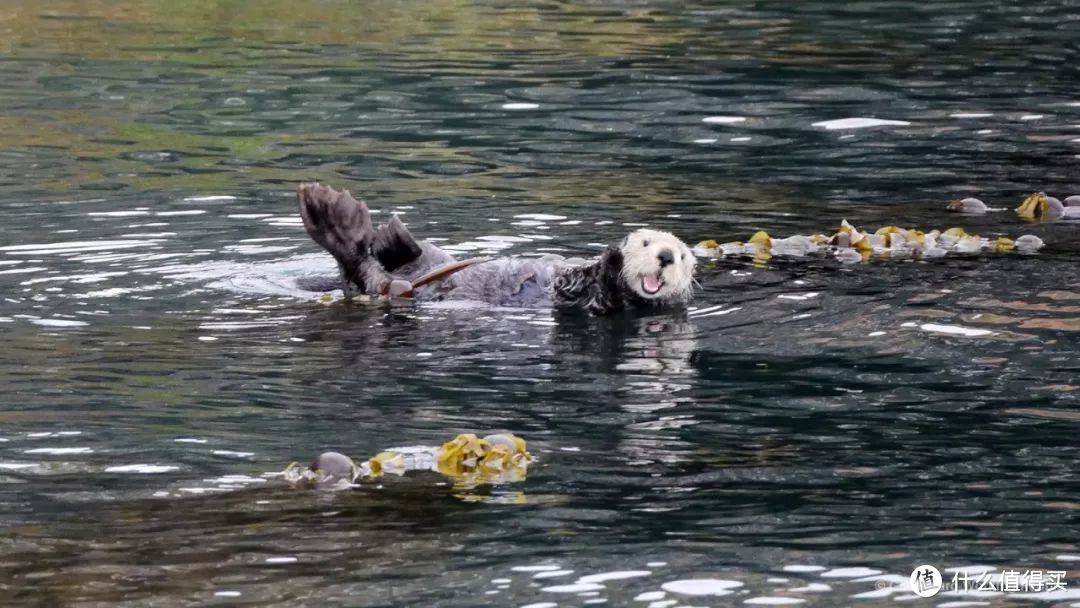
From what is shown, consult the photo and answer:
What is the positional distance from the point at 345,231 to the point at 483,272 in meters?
0.68

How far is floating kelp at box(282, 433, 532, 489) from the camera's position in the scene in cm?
543

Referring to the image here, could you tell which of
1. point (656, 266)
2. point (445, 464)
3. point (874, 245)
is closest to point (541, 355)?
point (656, 266)

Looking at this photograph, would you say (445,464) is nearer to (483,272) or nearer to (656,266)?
(656,266)

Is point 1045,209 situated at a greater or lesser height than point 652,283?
greater

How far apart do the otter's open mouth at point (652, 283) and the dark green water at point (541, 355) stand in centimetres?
16

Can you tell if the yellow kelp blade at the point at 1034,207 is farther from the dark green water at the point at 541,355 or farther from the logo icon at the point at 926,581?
the logo icon at the point at 926,581

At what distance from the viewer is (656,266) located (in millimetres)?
8102

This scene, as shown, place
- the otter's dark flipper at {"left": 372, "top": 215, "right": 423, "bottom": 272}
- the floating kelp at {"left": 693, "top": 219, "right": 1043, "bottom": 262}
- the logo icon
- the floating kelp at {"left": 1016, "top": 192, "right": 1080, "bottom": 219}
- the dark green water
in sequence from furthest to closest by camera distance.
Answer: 1. the floating kelp at {"left": 1016, "top": 192, "right": 1080, "bottom": 219}
2. the floating kelp at {"left": 693, "top": 219, "right": 1043, "bottom": 262}
3. the otter's dark flipper at {"left": 372, "top": 215, "right": 423, "bottom": 272}
4. the dark green water
5. the logo icon

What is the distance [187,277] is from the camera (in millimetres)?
8938

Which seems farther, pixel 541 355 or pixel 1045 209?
pixel 1045 209

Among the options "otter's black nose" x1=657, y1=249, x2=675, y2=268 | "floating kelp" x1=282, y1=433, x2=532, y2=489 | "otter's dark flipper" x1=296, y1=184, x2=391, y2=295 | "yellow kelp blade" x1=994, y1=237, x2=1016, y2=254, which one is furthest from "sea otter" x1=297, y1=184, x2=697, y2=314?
"floating kelp" x1=282, y1=433, x2=532, y2=489

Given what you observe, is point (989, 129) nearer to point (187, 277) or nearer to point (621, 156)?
point (621, 156)

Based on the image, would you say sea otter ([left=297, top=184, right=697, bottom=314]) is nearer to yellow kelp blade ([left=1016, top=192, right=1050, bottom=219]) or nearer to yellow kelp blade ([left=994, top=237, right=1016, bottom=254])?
yellow kelp blade ([left=994, top=237, right=1016, bottom=254])

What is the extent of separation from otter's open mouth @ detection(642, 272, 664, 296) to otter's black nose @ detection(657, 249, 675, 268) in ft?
0.43
